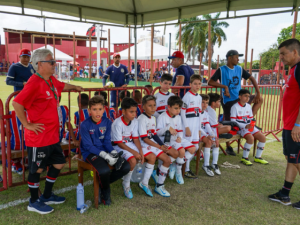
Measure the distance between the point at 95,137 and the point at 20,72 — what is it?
10.8 feet

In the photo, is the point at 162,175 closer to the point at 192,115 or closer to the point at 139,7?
the point at 192,115

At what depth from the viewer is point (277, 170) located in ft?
16.5

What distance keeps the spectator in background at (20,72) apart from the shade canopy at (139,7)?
1.12 m

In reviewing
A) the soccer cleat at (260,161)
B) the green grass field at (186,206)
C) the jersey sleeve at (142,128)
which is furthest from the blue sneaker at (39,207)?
the soccer cleat at (260,161)

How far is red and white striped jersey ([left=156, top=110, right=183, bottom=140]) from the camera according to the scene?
14.0ft

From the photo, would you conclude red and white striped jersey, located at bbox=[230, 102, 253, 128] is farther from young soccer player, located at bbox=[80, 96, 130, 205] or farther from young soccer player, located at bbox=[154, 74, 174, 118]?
young soccer player, located at bbox=[80, 96, 130, 205]

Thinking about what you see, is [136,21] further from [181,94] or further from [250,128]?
[250,128]

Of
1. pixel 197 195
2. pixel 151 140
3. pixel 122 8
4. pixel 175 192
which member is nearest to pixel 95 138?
pixel 151 140

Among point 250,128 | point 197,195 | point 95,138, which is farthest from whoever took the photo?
point 250,128

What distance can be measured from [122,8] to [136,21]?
59 cm

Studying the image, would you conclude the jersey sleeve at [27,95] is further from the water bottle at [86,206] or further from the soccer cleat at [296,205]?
the soccer cleat at [296,205]

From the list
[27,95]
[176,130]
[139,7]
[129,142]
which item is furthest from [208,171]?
[139,7]

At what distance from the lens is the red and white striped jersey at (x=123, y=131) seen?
12.5 ft

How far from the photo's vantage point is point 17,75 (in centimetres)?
567
